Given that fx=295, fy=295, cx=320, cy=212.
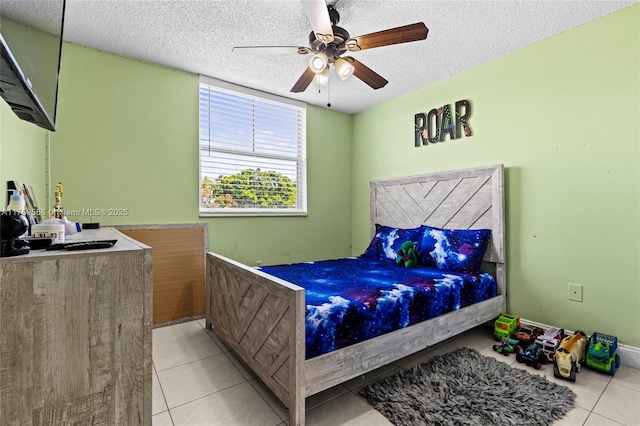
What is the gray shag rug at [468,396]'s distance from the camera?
153cm

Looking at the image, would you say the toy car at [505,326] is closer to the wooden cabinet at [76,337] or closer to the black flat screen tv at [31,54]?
the wooden cabinet at [76,337]

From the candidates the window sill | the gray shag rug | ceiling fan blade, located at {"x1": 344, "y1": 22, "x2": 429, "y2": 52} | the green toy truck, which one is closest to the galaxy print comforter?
the gray shag rug

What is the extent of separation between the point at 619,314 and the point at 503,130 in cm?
166

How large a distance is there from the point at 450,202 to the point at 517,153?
2.34 ft

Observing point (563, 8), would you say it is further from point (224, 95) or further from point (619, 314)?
point (224, 95)

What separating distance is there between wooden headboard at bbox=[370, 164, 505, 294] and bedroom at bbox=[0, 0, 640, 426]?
0.39ft

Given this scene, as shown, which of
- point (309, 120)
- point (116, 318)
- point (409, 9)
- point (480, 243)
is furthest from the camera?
point (309, 120)

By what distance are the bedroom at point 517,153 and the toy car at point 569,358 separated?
34cm

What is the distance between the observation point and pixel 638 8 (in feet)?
6.57

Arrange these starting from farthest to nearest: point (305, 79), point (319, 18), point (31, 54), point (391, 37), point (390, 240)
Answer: point (390, 240) < point (305, 79) < point (391, 37) < point (319, 18) < point (31, 54)

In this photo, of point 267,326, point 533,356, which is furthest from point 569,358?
point 267,326

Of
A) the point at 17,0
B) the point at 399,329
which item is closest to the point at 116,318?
the point at 17,0

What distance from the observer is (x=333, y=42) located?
1899 mm

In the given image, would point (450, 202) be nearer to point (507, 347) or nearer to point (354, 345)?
point (507, 347)
